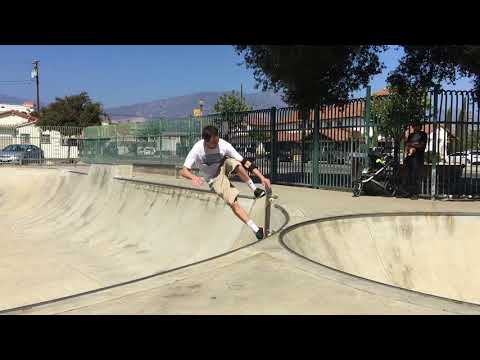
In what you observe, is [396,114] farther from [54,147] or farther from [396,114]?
[54,147]

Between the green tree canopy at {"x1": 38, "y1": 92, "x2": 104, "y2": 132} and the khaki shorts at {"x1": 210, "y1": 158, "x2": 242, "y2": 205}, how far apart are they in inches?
1939

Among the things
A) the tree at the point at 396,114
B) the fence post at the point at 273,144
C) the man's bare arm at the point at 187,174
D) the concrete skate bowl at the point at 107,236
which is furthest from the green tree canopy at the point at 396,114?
the man's bare arm at the point at 187,174

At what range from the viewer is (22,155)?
28297mm

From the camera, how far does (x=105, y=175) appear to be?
15578mm

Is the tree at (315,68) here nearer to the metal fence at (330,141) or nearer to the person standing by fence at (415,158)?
the metal fence at (330,141)

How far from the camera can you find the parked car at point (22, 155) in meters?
28.0

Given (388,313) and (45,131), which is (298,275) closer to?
(388,313)

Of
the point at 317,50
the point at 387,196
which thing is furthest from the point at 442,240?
the point at 317,50

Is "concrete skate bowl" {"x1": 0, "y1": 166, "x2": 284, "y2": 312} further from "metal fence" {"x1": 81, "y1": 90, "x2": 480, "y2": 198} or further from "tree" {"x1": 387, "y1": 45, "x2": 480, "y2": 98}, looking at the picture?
"tree" {"x1": 387, "y1": 45, "x2": 480, "y2": 98}

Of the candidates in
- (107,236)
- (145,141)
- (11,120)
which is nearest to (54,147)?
(145,141)

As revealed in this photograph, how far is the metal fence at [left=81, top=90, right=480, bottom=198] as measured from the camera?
10.4 m

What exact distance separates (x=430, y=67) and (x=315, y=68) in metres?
3.20

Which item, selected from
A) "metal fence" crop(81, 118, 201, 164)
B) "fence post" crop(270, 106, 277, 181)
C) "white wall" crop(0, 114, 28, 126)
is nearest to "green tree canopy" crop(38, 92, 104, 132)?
"white wall" crop(0, 114, 28, 126)
